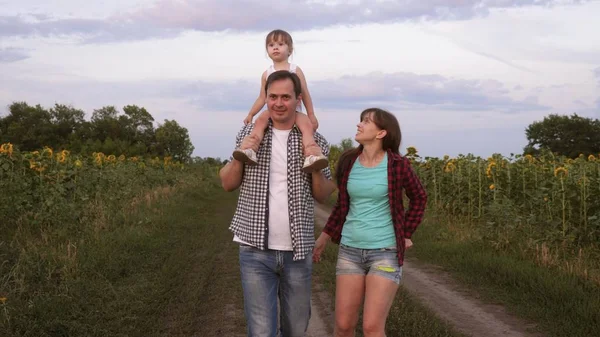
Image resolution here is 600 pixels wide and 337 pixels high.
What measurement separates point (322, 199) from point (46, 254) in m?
5.49

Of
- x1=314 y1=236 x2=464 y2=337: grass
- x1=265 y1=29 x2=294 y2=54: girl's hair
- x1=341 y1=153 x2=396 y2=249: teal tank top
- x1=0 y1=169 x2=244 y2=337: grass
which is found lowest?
x1=314 y1=236 x2=464 y2=337: grass

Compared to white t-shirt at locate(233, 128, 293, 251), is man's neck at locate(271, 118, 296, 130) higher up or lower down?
higher up

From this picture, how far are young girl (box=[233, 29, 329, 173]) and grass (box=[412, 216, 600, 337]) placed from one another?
3.58m

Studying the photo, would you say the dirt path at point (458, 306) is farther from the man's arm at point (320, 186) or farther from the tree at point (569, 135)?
the tree at point (569, 135)

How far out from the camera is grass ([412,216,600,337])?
6352 millimetres

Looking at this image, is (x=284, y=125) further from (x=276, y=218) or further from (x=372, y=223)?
(x=372, y=223)

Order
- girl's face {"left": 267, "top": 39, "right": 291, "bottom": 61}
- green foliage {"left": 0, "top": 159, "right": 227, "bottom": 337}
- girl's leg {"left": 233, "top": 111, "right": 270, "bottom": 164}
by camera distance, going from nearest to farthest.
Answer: girl's leg {"left": 233, "top": 111, "right": 270, "bottom": 164} < girl's face {"left": 267, "top": 39, "right": 291, "bottom": 61} < green foliage {"left": 0, "top": 159, "right": 227, "bottom": 337}

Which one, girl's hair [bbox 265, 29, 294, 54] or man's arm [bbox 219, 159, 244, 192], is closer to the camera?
man's arm [bbox 219, 159, 244, 192]

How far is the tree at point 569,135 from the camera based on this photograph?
186ft

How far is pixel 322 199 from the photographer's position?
3.99 meters

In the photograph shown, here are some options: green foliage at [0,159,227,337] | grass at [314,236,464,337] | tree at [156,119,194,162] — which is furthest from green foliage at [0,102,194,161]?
grass at [314,236,464,337]

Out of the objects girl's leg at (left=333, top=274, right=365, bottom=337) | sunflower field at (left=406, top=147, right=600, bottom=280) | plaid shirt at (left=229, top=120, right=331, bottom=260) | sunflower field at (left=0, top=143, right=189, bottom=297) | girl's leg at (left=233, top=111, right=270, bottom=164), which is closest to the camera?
girl's leg at (left=233, top=111, right=270, bottom=164)

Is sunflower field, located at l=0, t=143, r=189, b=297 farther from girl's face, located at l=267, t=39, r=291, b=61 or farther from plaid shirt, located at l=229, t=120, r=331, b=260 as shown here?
plaid shirt, located at l=229, t=120, r=331, b=260

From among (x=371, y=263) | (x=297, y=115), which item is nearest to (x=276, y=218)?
(x=297, y=115)
